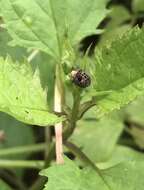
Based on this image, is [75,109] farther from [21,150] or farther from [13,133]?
[13,133]

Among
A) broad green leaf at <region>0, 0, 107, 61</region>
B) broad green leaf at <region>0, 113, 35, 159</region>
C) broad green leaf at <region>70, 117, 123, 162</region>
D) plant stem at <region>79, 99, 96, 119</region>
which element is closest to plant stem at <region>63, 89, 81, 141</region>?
plant stem at <region>79, 99, 96, 119</region>

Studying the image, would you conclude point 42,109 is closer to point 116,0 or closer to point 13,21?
point 13,21

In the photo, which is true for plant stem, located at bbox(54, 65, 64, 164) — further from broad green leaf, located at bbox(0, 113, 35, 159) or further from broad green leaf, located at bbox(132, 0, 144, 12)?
broad green leaf, located at bbox(132, 0, 144, 12)

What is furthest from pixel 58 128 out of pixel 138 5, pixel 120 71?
pixel 138 5

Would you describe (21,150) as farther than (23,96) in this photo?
Yes

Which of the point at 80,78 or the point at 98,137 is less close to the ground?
the point at 80,78

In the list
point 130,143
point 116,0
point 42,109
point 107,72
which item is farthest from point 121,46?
point 116,0

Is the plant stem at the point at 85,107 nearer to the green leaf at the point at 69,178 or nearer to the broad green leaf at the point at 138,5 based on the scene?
the green leaf at the point at 69,178
